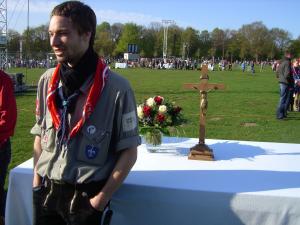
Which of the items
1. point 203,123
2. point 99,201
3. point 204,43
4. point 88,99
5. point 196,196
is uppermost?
point 204,43

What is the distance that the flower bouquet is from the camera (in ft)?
11.2

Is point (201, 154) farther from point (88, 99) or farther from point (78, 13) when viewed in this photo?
point (78, 13)

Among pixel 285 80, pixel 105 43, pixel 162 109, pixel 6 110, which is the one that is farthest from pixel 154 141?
pixel 105 43

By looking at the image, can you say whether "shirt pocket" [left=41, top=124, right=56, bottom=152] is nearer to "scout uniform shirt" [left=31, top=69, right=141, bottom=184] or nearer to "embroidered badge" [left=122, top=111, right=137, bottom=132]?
"scout uniform shirt" [left=31, top=69, right=141, bottom=184]

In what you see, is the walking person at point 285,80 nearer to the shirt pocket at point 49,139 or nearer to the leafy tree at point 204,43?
the shirt pocket at point 49,139

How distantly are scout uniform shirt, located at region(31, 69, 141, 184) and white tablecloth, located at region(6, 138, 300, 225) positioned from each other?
2.05ft

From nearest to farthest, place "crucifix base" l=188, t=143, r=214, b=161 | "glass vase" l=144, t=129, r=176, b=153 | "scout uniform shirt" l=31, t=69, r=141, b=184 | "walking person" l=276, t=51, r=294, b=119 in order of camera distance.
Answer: "scout uniform shirt" l=31, t=69, r=141, b=184, "crucifix base" l=188, t=143, r=214, b=161, "glass vase" l=144, t=129, r=176, b=153, "walking person" l=276, t=51, r=294, b=119

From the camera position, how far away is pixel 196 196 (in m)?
2.57

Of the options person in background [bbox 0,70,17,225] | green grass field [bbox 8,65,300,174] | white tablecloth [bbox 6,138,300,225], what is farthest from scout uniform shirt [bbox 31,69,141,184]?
green grass field [bbox 8,65,300,174]

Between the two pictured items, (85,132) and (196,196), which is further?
(196,196)

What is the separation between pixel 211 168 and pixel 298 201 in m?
0.76

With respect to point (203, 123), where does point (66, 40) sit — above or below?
above

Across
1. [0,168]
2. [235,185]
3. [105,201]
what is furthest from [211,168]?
[0,168]

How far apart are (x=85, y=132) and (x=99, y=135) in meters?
0.07
